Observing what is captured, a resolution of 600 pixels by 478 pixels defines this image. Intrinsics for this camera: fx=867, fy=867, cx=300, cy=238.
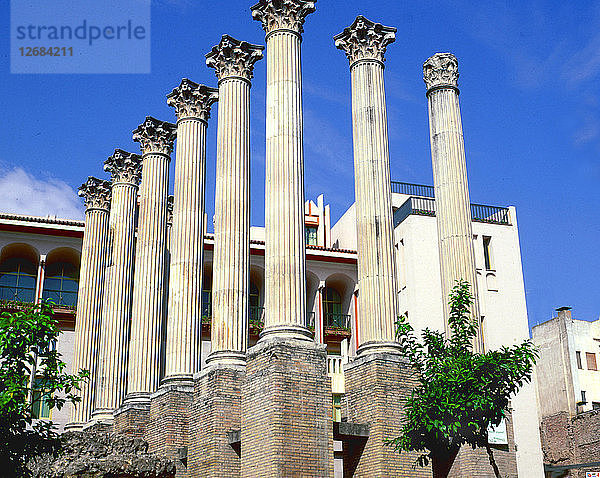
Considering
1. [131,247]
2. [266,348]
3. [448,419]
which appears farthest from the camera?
[131,247]

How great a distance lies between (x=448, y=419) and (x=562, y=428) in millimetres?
32130

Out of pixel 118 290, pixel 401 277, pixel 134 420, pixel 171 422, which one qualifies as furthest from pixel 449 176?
pixel 401 277

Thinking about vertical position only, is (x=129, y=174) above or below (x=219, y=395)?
above

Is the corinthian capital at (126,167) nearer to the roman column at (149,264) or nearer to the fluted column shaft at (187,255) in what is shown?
the roman column at (149,264)

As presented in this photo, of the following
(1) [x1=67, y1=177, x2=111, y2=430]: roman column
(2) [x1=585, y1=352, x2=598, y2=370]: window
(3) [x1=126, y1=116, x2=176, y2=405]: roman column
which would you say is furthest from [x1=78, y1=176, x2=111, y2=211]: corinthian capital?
(2) [x1=585, y1=352, x2=598, y2=370]: window

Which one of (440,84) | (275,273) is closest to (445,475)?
(275,273)

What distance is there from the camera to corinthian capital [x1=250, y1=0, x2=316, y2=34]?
26.2 m

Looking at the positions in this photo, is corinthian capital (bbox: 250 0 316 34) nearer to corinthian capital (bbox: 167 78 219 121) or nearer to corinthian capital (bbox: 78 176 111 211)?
corinthian capital (bbox: 167 78 219 121)

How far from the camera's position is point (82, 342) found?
116ft

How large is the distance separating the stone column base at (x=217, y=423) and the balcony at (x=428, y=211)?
22.5 metres

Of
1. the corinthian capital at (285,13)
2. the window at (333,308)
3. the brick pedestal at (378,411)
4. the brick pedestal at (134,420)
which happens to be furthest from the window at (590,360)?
the corinthian capital at (285,13)

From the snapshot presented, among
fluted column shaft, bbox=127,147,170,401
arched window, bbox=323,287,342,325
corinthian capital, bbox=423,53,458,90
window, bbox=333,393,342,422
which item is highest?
corinthian capital, bbox=423,53,458,90

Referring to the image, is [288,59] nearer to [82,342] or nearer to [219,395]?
[219,395]

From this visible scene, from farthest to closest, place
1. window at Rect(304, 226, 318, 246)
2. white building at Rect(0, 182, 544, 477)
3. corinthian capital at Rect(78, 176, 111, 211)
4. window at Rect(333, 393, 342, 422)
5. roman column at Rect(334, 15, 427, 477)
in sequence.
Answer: window at Rect(304, 226, 318, 246) → white building at Rect(0, 182, 544, 477) → corinthian capital at Rect(78, 176, 111, 211) → window at Rect(333, 393, 342, 422) → roman column at Rect(334, 15, 427, 477)
